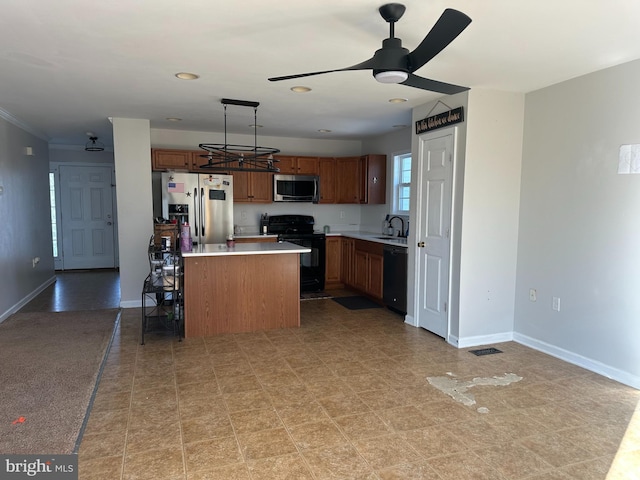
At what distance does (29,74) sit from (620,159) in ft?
15.1

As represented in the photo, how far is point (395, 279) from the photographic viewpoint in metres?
4.94

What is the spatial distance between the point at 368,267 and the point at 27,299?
4.56 meters

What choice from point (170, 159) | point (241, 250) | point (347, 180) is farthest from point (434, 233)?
point (170, 159)

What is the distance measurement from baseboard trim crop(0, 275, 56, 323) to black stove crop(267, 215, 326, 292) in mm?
3318

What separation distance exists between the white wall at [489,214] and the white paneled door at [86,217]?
699 cm

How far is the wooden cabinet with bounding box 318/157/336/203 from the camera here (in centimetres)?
655

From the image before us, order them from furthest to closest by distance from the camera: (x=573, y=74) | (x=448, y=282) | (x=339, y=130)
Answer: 1. (x=339, y=130)
2. (x=448, y=282)
3. (x=573, y=74)

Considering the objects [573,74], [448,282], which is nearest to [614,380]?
[448,282]

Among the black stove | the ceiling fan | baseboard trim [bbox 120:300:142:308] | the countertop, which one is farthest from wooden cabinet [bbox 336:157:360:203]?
the ceiling fan

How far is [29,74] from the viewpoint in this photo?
3.31m

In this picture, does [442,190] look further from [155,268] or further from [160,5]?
[155,268]

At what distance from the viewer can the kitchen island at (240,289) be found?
13.5 ft

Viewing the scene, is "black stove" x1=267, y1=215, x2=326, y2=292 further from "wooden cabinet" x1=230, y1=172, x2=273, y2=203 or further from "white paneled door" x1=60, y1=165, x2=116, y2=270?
"white paneled door" x1=60, y1=165, x2=116, y2=270

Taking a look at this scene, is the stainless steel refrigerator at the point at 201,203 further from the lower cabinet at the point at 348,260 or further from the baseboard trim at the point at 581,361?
the baseboard trim at the point at 581,361
